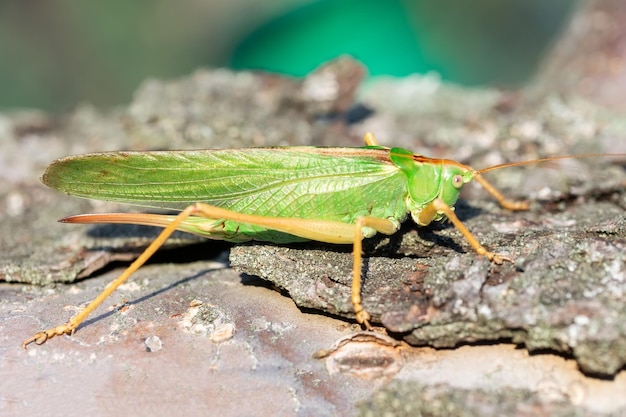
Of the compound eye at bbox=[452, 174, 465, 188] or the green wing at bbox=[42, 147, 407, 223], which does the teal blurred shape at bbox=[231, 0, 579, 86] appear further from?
the green wing at bbox=[42, 147, 407, 223]

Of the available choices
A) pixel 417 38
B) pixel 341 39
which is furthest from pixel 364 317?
pixel 417 38

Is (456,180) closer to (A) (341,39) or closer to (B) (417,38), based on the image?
(A) (341,39)

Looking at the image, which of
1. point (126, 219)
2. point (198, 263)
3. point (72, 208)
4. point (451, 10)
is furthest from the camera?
point (451, 10)

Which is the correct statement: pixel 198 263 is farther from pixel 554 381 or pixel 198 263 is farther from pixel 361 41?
pixel 361 41

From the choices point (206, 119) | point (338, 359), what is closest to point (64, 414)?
point (338, 359)

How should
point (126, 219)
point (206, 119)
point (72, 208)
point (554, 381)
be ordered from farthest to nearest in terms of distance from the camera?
point (206, 119)
point (72, 208)
point (126, 219)
point (554, 381)

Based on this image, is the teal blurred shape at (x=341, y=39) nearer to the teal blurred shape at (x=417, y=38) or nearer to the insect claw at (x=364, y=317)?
the teal blurred shape at (x=417, y=38)

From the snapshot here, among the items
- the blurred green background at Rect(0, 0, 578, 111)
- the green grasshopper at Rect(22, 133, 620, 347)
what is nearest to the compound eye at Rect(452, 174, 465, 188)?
the green grasshopper at Rect(22, 133, 620, 347)
